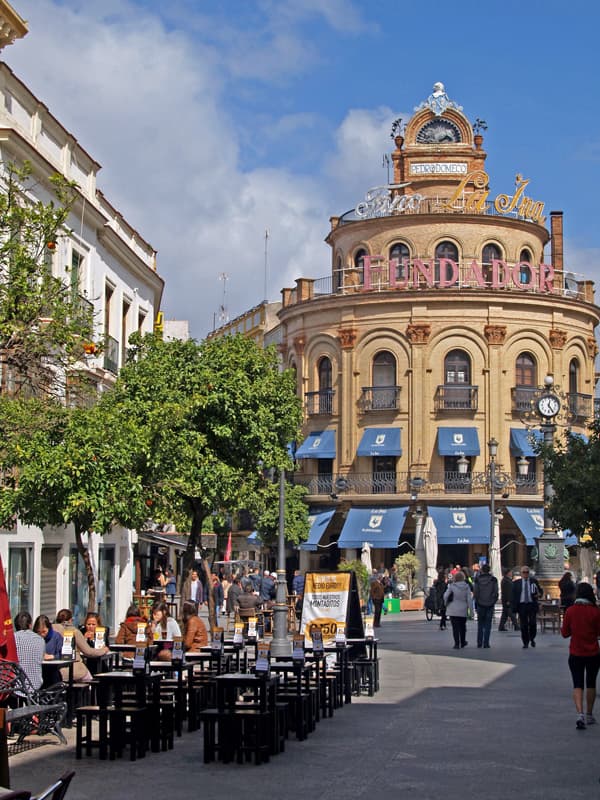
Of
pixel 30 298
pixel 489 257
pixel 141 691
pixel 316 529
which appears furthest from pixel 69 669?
pixel 489 257

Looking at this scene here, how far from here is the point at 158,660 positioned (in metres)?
16.2

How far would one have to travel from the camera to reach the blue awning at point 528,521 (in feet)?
173

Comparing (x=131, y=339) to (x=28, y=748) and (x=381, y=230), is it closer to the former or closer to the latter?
(x=28, y=748)

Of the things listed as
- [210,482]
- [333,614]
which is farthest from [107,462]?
[210,482]

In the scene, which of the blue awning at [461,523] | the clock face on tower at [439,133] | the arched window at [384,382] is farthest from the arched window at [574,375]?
the clock face on tower at [439,133]

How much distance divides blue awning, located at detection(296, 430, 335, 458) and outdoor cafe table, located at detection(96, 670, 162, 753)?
43.0 metres

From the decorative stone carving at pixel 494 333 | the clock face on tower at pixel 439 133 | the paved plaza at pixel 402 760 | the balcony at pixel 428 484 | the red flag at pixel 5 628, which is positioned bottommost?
the paved plaza at pixel 402 760

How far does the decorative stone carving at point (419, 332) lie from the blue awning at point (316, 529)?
8.41 meters

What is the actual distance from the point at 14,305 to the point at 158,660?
489cm

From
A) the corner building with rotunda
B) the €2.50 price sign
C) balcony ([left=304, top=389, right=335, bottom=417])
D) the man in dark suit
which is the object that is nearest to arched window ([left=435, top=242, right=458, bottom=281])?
the corner building with rotunda

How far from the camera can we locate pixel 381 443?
54.4 metres

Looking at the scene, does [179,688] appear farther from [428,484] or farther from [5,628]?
[428,484]

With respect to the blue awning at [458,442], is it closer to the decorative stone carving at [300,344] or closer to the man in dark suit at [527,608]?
the decorative stone carving at [300,344]

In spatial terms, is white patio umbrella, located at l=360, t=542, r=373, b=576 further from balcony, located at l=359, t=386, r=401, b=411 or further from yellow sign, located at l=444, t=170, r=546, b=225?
yellow sign, located at l=444, t=170, r=546, b=225
